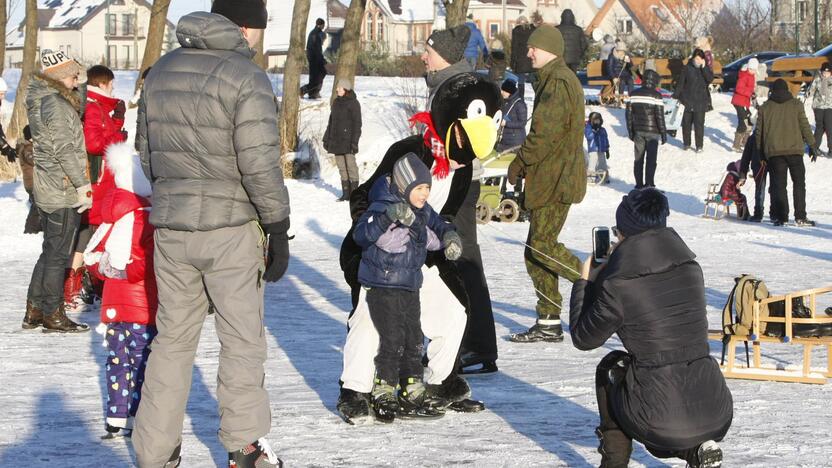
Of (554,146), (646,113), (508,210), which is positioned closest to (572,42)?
(646,113)

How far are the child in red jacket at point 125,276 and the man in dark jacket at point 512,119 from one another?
1151 cm

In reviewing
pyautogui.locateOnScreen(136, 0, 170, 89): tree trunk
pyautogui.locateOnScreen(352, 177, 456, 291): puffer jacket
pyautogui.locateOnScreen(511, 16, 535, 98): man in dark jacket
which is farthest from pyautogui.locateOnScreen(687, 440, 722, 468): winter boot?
pyautogui.locateOnScreen(136, 0, 170, 89): tree trunk

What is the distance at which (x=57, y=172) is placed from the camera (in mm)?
9367

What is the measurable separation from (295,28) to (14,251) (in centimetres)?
1191

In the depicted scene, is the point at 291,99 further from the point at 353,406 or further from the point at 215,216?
the point at 215,216

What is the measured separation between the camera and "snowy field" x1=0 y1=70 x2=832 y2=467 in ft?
19.7

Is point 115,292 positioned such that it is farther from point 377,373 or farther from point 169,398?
point 377,373

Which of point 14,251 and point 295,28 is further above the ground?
point 295,28

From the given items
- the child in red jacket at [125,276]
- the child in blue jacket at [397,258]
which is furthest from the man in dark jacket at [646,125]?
the child in red jacket at [125,276]

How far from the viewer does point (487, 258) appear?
14.1 m

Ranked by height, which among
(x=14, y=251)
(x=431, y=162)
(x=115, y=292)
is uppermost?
(x=431, y=162)

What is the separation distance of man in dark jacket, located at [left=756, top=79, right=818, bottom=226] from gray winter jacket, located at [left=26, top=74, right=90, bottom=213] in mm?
10178

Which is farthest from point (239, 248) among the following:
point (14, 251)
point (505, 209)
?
point (505, 209)

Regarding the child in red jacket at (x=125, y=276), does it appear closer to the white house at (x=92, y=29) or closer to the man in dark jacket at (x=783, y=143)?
the man in dark jacket at (x=783, y=143)
